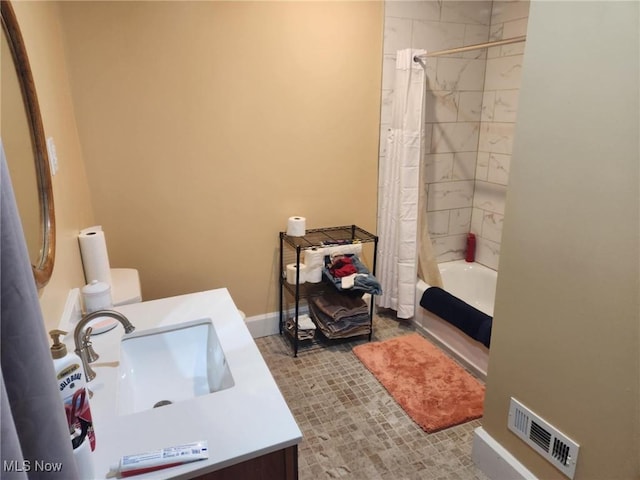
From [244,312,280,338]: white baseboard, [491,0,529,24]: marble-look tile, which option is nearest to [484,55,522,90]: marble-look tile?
[491,0,529,24]: marble-look tile

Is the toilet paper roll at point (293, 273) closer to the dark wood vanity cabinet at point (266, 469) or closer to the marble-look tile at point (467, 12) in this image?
the dark wood vanity cabinet at point (266, 469)

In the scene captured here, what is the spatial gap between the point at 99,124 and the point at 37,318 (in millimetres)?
1923

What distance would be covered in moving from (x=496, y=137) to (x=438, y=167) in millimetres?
433

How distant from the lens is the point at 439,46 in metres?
2.75

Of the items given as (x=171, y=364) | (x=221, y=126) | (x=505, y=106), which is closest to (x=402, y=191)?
(x=505, y=106)

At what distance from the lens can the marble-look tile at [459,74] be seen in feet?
9.22

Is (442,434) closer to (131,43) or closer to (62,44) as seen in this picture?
(131,43)

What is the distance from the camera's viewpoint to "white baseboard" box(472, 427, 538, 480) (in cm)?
157

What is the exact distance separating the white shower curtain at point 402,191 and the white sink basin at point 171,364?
1587 millimetres

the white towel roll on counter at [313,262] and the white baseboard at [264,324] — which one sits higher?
the white towel roll on counter at [313,262]

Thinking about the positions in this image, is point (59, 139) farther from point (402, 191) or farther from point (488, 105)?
point (488, 105)

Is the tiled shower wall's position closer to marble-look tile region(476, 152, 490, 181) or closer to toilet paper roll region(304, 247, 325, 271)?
marble-look tile region(476, 152, 490, 181)

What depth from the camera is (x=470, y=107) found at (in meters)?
2.98

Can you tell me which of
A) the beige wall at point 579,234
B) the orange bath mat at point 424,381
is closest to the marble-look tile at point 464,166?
the orange bath mat at point 424,381
